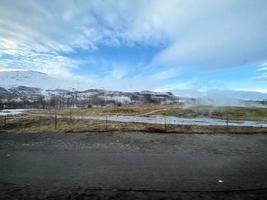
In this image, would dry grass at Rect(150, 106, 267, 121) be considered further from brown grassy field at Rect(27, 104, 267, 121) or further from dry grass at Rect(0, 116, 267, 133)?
dry grass at Rect(0, 116, 267, 133)

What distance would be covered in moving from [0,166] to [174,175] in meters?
7.41

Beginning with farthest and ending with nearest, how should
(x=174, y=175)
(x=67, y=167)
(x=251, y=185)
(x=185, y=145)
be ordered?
(x=185, y=145), (x=67, y=167), (x=174, y=175), (x=251, y=185)

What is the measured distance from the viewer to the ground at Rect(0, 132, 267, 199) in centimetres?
846

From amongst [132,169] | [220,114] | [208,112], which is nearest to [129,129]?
[132,169]

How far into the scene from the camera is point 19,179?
9859mm

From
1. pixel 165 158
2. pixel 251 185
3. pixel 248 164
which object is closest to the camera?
pixel 251 185

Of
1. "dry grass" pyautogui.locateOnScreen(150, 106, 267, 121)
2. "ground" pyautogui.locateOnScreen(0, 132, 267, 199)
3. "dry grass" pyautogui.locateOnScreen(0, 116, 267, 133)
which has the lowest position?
"ground" pyautogui.locateOnScreen(0, 132, 267, 199)

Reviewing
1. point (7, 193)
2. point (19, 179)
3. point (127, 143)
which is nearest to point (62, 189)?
point (7, 193)

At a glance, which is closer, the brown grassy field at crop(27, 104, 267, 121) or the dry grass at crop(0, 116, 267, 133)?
the dry grass at crop(0, 116, 267, 133)

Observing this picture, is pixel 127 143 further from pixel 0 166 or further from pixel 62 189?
pixel 62 189

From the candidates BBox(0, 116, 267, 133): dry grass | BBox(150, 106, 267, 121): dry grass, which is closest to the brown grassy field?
BBox(150, 106, 267, 121): dry grass

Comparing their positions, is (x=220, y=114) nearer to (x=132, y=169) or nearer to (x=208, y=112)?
(x=208, y=112)

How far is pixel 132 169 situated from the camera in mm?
11461

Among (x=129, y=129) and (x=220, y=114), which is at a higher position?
(x=220, y=114)
